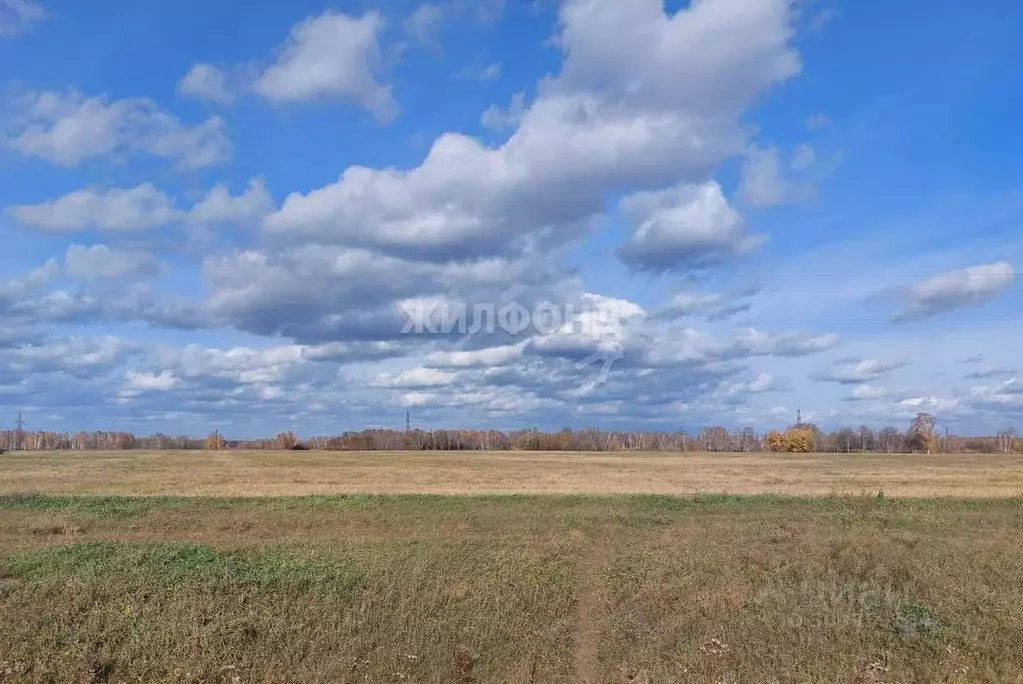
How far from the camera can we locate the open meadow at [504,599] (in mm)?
10633

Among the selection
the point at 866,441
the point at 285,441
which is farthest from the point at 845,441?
the point at 285,441

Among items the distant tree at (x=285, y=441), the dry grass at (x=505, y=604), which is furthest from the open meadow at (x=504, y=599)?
the distant tree at (x=285, y=441)

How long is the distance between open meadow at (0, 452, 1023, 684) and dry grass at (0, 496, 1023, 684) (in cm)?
5

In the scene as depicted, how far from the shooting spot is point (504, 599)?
14.1 metres

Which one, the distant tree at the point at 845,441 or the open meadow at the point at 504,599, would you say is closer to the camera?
the open meadow at the point at 504,599

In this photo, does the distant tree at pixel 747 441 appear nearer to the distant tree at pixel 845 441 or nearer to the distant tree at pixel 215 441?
the distant tree at pixel 845 441

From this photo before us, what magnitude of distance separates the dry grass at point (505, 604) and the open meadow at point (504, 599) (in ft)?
0.16

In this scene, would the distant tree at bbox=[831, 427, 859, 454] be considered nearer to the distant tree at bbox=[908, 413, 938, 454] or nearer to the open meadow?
the distant tree at bbox=[908, 413, 938, 454]

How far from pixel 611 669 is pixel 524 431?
16976 centimetres

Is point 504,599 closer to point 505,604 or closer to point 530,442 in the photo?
point 505,604

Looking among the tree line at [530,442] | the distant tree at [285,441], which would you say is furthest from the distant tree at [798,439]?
the distant tree at [285,441]

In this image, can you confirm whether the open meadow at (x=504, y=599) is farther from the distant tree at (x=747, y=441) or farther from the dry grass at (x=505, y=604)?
the distant tree at (x=747, y=441)

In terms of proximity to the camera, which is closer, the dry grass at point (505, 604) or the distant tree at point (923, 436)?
the dry grass at point (505, 604)

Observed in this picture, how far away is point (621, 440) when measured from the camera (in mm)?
185250
